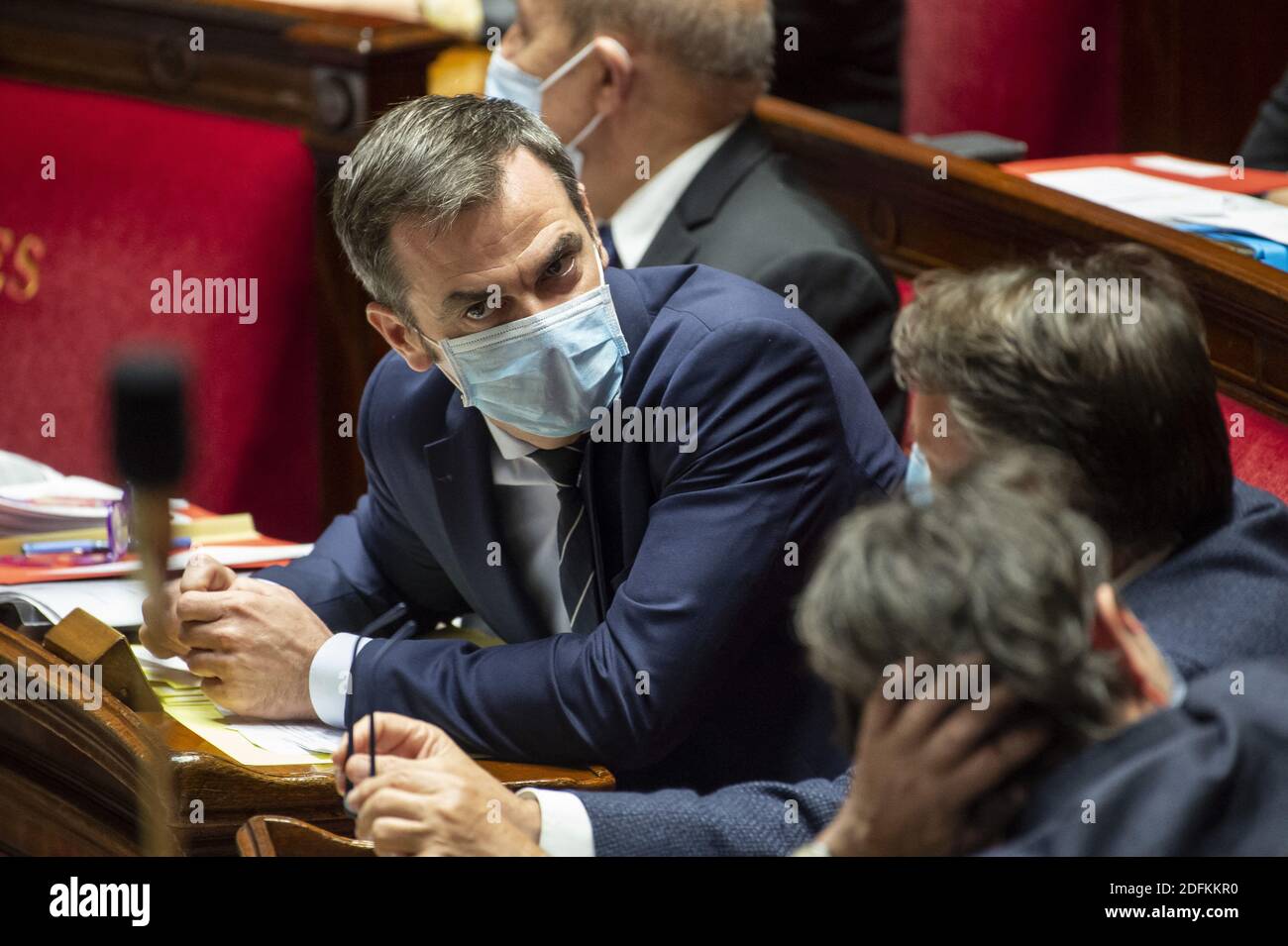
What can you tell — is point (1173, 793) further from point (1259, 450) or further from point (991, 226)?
point (991, 226)

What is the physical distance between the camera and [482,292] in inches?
77.1

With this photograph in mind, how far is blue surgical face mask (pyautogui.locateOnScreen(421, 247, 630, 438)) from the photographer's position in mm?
1974

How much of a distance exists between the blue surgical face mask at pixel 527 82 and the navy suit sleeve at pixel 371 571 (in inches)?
36.4

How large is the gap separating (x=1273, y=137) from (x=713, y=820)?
7.05 ft

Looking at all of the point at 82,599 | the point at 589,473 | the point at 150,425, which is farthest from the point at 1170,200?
the point at 150,425

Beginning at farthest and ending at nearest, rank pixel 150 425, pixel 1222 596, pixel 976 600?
pixel 1222 596
pixel 150 425
pixel 976 600

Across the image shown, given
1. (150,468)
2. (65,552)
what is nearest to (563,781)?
(150,468)

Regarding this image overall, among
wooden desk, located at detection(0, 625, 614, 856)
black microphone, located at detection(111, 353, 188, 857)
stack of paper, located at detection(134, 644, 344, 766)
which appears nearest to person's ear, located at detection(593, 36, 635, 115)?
stack of paper, located at detection(134, 644, 344, 766)

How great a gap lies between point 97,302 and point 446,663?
1970 millimetres

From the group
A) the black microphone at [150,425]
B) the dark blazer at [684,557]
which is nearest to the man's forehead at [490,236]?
the dark blazer at [684,557]

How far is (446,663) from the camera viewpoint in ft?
6.56

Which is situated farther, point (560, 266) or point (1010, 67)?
point (1010, 67)

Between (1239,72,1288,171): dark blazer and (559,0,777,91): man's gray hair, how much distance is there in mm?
964
